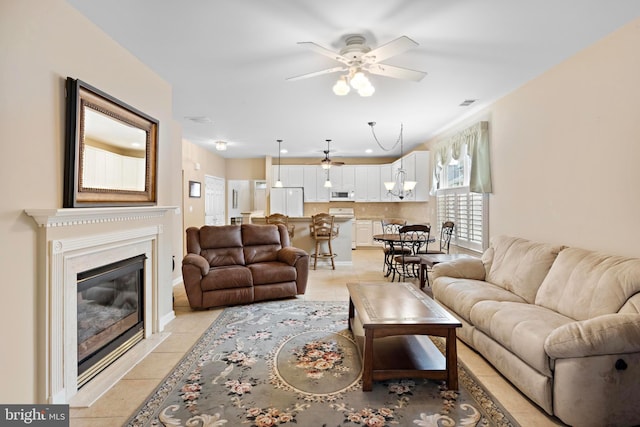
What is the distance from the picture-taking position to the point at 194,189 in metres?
6.96

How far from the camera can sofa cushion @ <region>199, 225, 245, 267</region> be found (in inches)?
167

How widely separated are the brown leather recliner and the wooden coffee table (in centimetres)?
154

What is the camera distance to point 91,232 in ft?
7.55

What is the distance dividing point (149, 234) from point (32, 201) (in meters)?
1.23

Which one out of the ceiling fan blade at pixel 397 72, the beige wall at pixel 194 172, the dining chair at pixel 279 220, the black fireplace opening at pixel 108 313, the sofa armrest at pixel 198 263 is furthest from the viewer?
the beige wall at pixel 194 172

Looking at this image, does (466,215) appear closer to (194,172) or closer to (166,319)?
(166,319)

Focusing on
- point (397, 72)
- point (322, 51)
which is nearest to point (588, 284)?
point (397, 72)

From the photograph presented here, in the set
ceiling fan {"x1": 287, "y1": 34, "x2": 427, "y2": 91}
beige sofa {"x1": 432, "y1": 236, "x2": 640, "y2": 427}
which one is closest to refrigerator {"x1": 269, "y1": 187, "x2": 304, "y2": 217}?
beige sofa {"x1": 432, "y1": 236, "x2": 640, "y2": 427}

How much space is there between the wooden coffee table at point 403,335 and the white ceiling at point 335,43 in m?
2.12

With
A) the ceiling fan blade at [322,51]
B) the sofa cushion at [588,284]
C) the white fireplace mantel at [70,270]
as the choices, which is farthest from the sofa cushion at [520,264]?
the white fireplace mantel at [70,270]

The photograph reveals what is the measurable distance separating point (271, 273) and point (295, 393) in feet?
6.74

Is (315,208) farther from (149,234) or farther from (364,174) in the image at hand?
(149,234)

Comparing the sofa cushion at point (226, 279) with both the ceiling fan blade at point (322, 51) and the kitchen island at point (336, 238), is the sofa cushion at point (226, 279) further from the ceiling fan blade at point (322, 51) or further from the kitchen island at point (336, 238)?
the ceiling fan blade at point (322, 51)

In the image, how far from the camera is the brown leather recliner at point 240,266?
3740mm
